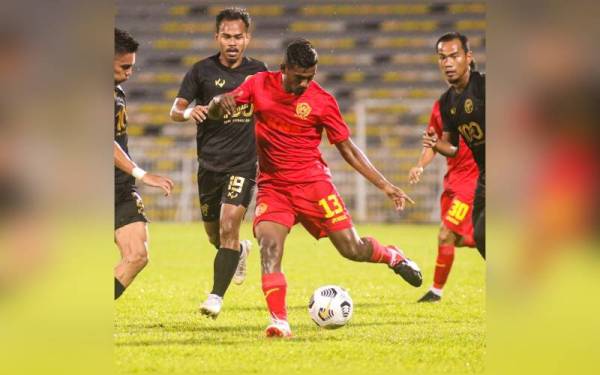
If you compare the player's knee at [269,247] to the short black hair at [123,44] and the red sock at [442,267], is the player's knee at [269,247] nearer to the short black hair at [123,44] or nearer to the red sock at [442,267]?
the short black hair at [123,44]

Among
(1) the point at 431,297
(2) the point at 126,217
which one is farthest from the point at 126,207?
(1) the point at 431,297

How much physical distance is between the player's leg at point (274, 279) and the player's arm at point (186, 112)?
2.53ft

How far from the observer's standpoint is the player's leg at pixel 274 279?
5.89m

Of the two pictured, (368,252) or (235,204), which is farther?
(235,204)

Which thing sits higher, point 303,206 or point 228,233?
point 303,206

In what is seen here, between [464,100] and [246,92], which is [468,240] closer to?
[464,100]

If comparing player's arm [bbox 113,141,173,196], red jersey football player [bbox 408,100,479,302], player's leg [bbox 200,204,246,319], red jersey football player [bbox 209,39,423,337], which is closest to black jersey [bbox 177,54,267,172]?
player's leg [bbox 200,204,246,319]

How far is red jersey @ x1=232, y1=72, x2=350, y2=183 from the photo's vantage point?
617 centimetres

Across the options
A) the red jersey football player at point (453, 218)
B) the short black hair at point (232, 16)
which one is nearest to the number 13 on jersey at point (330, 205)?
the short black hair at point (232, 16)

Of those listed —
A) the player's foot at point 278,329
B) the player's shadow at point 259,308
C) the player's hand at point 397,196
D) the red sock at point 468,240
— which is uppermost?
the player's hand at point 397,196

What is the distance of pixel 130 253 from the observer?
6355 millimetres

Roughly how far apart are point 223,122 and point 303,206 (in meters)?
1.33
